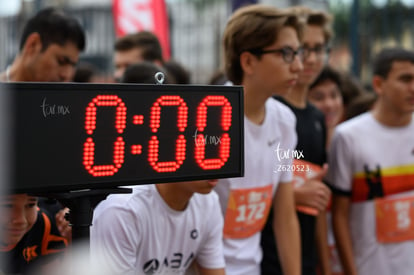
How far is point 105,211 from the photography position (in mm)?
2154

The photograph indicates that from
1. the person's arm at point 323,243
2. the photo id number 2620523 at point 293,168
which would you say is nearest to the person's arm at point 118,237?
the photo id number 2620523 at point 293,168

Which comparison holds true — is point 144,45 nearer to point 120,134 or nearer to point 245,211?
point 245,211

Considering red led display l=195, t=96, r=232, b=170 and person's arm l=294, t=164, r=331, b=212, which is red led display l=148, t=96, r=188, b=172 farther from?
person's arm l=294, t=164, r=331, b=212

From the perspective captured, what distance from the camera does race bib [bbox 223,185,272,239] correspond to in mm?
2654

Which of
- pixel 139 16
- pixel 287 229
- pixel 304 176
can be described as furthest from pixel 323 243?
pixel 139 16

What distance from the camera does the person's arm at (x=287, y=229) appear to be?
2.98 m

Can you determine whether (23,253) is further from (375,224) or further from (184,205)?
(375,224)

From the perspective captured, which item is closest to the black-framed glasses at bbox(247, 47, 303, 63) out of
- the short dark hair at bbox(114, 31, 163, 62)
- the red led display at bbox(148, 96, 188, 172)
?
the red led display at bbox(148, 96, 188, 172)

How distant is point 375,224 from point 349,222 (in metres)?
0.18

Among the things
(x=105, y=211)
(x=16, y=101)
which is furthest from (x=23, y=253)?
(x=16, y=101)

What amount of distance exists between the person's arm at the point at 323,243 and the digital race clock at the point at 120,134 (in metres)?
2.05

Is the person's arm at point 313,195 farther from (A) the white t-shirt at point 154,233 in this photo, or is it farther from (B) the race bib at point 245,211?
(A) the white t-shirt at point 154,233

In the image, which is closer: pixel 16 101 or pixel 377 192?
pixel 16 101

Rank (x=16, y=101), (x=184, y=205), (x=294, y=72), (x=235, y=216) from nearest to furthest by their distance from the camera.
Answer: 1. (x=16, y=101)
2. (x=184, y=205)
3. (x=294, y=72)
4. (x=235, y=216)
